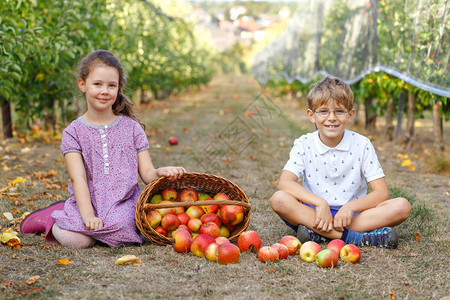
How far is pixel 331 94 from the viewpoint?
9.30ft

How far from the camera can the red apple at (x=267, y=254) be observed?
98.3 inches

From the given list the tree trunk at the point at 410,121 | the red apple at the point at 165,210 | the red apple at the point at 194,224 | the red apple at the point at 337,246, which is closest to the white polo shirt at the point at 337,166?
the red apple at the point at 337,246

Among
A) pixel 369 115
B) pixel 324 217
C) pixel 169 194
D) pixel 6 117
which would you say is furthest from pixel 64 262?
pixel 369 115

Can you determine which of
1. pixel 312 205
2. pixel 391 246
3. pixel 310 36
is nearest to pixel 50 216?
pixel 312 205

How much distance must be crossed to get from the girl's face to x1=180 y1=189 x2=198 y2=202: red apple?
2.50 feet

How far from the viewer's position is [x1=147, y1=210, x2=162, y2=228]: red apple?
2762mm

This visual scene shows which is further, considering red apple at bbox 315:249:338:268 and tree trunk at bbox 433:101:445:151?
tree trunk at bbox 433:101:445:151

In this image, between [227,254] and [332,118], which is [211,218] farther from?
[332,118]

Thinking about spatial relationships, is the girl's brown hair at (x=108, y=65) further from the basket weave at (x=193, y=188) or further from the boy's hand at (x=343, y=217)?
the boy's hand at (x=343, y=217)

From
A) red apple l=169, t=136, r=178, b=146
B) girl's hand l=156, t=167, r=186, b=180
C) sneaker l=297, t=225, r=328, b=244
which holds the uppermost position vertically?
girl's hand l=156, t=167, r=186, b=180

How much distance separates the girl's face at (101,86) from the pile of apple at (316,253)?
1.36 m

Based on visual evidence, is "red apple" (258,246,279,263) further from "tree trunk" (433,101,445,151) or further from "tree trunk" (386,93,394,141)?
"tree trunk" (386,93,394,141)

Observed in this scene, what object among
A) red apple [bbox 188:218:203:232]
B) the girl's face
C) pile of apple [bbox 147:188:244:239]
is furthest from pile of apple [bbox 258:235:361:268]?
the girl's face

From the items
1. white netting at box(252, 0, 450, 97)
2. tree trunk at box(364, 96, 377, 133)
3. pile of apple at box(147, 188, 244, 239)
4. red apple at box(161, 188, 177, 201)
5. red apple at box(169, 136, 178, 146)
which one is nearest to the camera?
pile of apple at box(147, 188, 244, 239)
